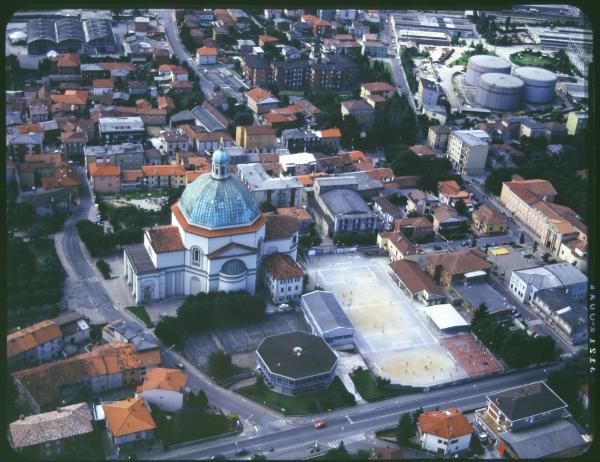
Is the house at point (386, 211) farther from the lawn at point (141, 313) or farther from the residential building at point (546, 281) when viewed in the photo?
the lawn at point (141, 313)

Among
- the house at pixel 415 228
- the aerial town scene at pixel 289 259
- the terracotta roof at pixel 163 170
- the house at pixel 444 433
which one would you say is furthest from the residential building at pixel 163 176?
the house at pixel 444 433

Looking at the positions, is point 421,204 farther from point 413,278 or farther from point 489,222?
point 413,278

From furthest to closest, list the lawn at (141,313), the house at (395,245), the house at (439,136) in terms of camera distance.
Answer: the house at (439,136) < the house at (395,245) < the lawn at (141,313)

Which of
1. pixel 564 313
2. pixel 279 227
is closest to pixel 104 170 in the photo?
pixel 279 227

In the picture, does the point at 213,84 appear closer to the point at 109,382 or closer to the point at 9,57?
the point at 9,57

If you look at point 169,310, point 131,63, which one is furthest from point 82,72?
point 169,310
